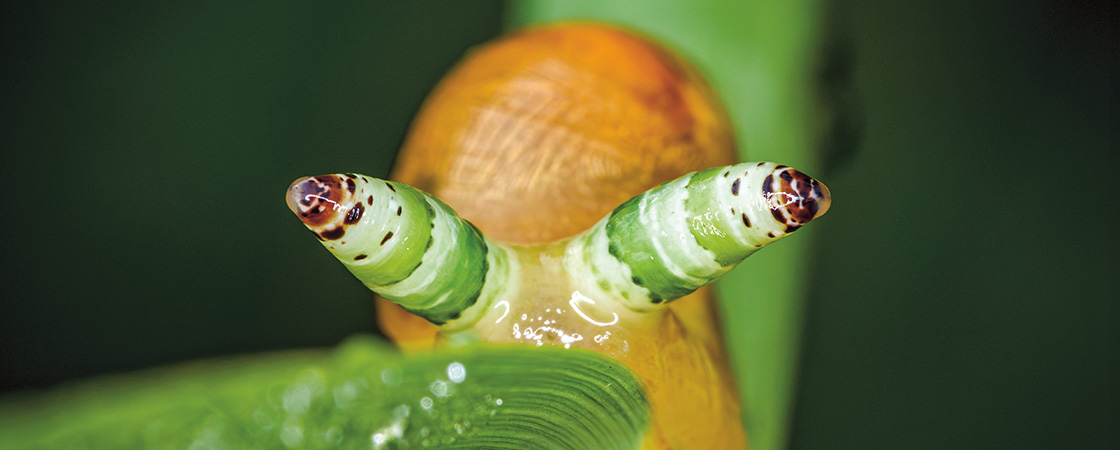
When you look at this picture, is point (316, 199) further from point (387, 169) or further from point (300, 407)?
point (387, 169)

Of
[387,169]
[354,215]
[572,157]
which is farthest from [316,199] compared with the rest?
[387,169]

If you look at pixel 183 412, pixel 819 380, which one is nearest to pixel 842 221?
pixel 819 380

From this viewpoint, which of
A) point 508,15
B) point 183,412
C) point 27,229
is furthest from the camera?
point 508,15

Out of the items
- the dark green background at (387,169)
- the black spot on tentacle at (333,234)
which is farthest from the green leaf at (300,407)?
the dark green background at (387,169)

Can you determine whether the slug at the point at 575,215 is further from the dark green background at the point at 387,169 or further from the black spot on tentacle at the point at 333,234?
the dark green background at the point at 387,169

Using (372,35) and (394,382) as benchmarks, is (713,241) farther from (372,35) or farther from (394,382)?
(372,35)

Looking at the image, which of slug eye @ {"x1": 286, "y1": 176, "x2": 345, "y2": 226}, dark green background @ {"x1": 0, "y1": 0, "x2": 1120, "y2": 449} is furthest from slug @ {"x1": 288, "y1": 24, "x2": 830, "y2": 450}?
dark green background @ {"x1": 0, "y1": 0, "x2": 1120, "y2": 449}
